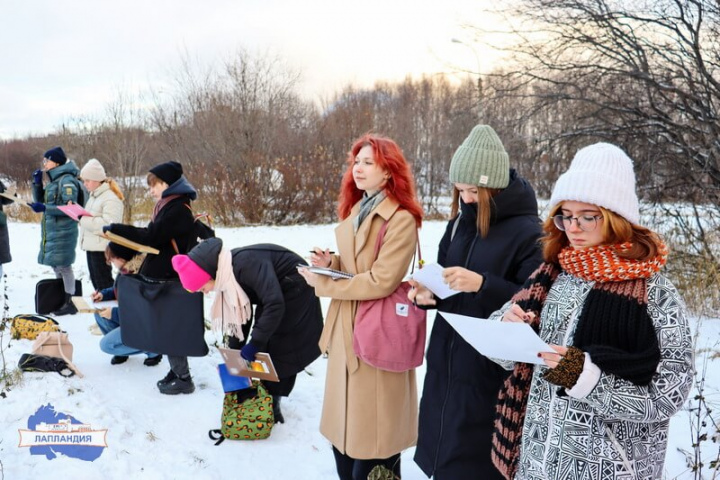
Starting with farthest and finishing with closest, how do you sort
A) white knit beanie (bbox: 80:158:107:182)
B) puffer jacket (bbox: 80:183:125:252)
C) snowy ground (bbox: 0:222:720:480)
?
white knit beanie (bbox: 80:158:107:182) → puffer jacket (bbox: 80:183:125:252) → snowy ground (bbox: 0:222:720:480)

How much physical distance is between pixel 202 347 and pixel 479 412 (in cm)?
248

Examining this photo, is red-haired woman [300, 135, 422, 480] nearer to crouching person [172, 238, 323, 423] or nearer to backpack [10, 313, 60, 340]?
crouching person [172, 238, 323, 423]

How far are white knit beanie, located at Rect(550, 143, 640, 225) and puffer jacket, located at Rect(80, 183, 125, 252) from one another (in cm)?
497

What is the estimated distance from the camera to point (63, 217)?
583cm

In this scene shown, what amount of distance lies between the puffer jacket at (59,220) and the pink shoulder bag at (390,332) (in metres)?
4.84

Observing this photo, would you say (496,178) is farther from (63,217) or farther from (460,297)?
(63,217)

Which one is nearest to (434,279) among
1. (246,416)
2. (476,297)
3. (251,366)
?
(476,297)

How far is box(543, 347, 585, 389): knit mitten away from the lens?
1.37 m

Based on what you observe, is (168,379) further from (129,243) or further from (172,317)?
(129,243)

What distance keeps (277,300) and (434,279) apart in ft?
5.15

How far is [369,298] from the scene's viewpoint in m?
2.42

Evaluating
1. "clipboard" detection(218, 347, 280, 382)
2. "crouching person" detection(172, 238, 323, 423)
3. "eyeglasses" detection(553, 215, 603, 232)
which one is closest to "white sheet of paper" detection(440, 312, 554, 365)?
"eyeglasses" detection(553, 215, 603, 232)

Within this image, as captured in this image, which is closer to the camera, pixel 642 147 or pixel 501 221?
pixel 501 221

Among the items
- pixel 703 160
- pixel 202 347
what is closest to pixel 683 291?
pixel 703 160
